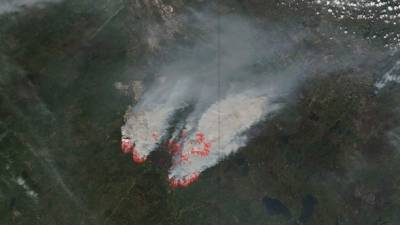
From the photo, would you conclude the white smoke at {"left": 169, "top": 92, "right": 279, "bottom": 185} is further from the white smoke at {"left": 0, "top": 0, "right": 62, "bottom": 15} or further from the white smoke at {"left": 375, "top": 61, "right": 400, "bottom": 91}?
the white smoke at {"left": 0, "top": 0, "right": 62, "bottom": 15}

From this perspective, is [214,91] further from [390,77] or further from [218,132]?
[390,77]

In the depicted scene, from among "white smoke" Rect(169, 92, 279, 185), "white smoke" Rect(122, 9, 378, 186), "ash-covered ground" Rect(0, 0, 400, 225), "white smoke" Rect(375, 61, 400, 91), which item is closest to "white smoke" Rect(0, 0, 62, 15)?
"ash-covered ground" Rect(0, 0, 400, 225)

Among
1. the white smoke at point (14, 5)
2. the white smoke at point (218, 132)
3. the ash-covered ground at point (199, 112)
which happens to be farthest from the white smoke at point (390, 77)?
the white smoke at point (14, 5)

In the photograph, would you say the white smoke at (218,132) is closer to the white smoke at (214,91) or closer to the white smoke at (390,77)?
the white smoke at (214,91)

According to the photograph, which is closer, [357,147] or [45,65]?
[45,65]

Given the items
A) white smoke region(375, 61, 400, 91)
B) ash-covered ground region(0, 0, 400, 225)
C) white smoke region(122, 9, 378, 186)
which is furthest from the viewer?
white smoke region(375, 61, 400, 91)

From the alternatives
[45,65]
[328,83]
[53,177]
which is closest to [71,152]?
[53,177]

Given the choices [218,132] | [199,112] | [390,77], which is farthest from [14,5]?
[390,77]

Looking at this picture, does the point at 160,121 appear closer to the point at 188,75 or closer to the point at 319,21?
the point at 188,75

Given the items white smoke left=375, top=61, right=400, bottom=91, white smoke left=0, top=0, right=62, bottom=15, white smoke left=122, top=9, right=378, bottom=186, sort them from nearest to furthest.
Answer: white smoke left=0, top=0, right=62, bottom=15
white smoke left=122, top=9, right=378, bottom=186
white smoke left=375, top=61, right=400, bottom=91
